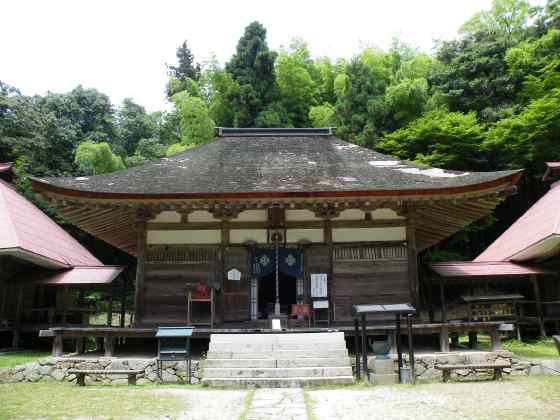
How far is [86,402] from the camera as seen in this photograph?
22.3 ft

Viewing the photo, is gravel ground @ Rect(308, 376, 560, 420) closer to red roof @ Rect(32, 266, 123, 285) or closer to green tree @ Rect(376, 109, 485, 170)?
red roof @ Rect(32, 266, 123, 285)

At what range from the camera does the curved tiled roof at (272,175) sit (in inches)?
412

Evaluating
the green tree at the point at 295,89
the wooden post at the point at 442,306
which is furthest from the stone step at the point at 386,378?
the green tree at the point at 295,89

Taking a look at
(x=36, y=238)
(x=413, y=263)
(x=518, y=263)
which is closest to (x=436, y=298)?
(x=518, y=263)

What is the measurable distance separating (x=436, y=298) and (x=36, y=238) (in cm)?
1449

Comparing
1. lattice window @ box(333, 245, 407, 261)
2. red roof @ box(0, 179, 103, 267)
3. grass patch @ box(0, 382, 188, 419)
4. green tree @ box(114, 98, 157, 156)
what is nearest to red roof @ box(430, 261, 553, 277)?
lattice window @ box(333, 245, 407, 261)

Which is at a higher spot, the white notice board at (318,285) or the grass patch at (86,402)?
the white notice board at (318,285)

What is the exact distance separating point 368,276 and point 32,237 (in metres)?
11.3

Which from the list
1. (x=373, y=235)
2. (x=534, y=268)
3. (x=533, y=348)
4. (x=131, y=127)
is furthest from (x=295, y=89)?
(x=533, y=348)

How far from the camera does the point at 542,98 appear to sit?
22578mm

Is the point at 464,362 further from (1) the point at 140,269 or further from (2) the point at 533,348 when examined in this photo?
(1) the point at 140,269

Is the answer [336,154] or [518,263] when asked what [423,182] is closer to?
[336,154]

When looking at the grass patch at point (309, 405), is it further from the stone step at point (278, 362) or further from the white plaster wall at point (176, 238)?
the white plaster wall at point (176, 238)

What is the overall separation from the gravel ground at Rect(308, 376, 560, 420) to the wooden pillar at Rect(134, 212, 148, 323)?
18.6 ft
